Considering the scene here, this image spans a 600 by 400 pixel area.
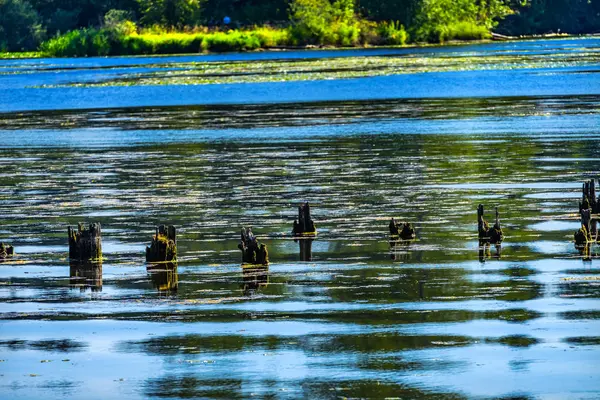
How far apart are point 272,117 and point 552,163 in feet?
68.0

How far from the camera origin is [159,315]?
50.5 feet

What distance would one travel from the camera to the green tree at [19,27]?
146 metres

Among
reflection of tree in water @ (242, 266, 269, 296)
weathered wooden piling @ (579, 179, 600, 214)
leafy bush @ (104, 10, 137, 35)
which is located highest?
leafy bush @ (104, 10, 137, 35)

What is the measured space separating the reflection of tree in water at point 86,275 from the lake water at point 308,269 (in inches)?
2.4

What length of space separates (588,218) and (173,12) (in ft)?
388

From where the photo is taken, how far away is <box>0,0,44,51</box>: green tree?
480 ft

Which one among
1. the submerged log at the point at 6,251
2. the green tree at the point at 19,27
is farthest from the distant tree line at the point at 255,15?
the submerged log at the point at 6,251

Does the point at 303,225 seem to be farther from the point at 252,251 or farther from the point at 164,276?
the point at 164,276

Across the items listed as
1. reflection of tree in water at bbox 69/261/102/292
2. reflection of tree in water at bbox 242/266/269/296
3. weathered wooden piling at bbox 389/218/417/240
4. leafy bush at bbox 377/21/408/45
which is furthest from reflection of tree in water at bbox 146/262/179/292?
leafy bush at bbox 377/21/408/45

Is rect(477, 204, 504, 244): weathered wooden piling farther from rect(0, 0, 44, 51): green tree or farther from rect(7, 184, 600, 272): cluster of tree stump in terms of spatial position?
rect(0, 0, 44, 51): green tree

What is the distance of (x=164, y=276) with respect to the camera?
1781 centimetres

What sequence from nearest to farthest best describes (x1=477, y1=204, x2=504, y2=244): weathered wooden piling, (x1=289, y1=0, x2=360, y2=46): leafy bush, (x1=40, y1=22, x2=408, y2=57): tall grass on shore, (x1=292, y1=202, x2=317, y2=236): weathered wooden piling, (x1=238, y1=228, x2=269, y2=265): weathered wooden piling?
(x1=238, y1=228, x2=269, y2=265): weathered wooden piling → (x1=477, y1=204, x2=504, y2=244): weathered wooden piling → (x1=292, y1=202, x2=317, y2=236): weathered wooden piling → (x1=40, y1=22, x2=408, y2=57): tall grass on shore → (x1=289, y1=0, x2=360, y2=46): leafy bush

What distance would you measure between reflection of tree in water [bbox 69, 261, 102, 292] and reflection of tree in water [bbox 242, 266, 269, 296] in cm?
161

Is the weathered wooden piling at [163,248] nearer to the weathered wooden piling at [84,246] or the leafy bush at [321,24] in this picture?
the weathered wooden piling at [84,246]
